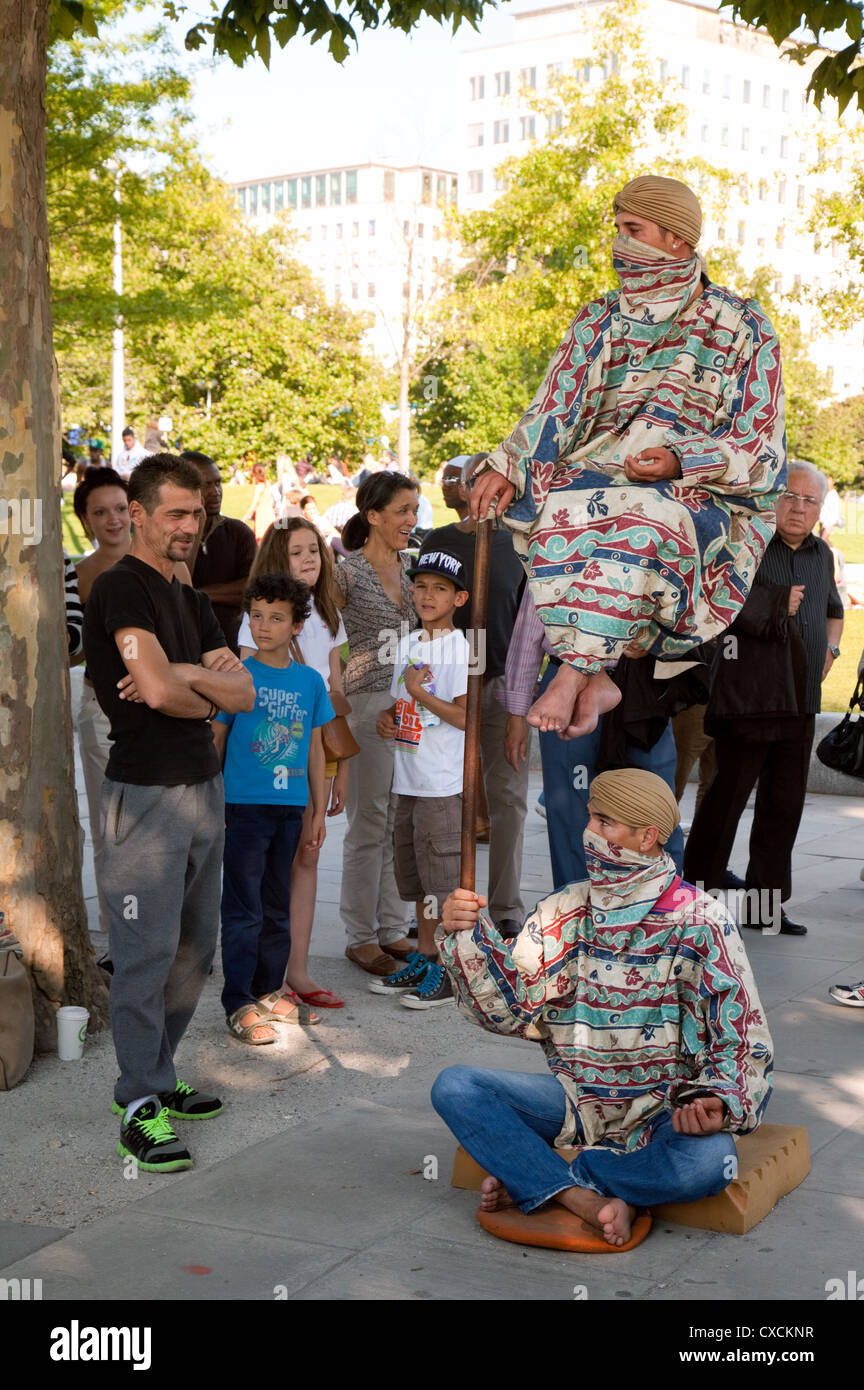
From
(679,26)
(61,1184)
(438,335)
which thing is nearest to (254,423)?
→ (438,335)

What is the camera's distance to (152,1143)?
505 centimetres

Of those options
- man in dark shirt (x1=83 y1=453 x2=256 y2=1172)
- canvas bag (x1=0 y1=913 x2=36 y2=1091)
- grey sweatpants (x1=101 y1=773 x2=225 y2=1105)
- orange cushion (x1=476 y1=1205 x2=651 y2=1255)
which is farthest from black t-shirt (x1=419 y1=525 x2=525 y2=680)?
orange cushion (x1=476 y1=1205 x2=651 y2=1255)

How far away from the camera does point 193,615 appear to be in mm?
5488

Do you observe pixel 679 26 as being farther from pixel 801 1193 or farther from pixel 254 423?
pixel 801 1193

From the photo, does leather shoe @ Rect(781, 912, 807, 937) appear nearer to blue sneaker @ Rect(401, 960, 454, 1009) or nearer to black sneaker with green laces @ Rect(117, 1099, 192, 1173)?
blue sneaker @ Rect(401, 960, 454, 1009)

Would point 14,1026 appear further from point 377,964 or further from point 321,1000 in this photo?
point 377,964

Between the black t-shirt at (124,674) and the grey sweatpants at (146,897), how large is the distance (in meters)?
0.06

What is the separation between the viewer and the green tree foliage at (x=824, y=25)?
7.29 m

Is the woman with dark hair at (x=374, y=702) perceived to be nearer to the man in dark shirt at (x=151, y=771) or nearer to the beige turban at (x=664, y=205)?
the man in dark shirt at (x=151, y=771)

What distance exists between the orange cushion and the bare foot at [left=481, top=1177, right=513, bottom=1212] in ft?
0.07

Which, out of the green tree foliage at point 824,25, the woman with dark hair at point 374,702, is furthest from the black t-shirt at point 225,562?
the green tree foliage at point 824,25

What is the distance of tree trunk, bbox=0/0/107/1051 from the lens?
238 inches

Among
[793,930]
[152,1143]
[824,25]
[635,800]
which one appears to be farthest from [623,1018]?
[824,25]
